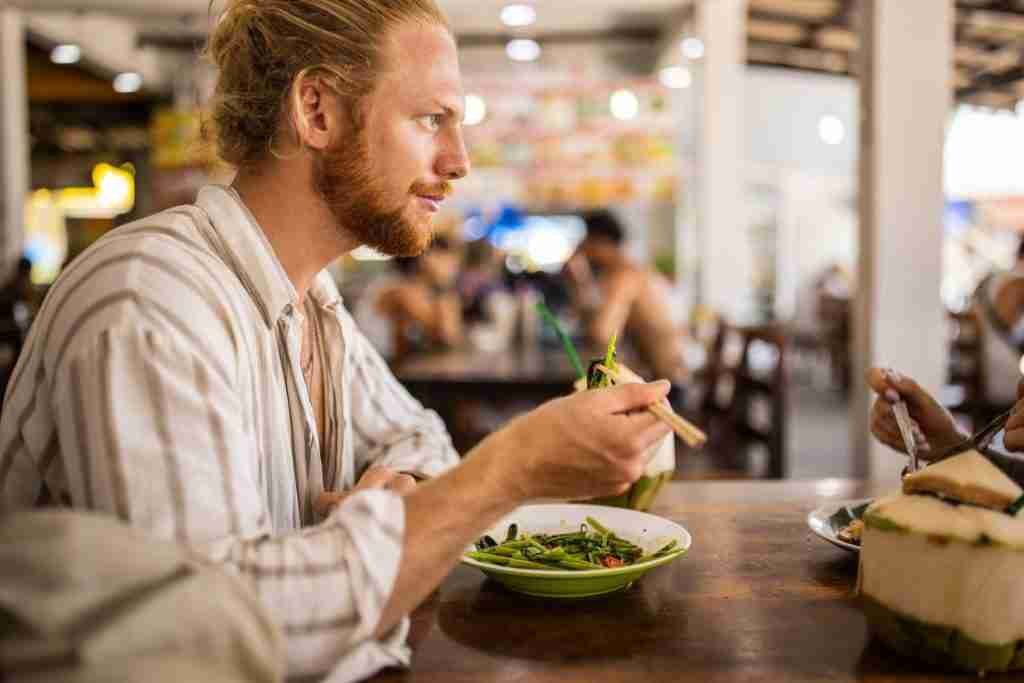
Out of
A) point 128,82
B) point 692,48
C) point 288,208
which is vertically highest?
point 128,82

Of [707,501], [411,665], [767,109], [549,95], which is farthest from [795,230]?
[411,665]

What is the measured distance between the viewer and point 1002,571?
0.88 m

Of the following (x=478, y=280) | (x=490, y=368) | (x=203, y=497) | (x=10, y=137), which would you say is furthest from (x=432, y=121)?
(x=10, y=137)

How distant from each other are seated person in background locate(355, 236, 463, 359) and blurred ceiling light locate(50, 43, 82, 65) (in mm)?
5127

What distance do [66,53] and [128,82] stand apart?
139 cm

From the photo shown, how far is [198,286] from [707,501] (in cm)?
102

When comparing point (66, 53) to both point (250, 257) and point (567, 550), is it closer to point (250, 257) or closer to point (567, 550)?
point (250, 257)

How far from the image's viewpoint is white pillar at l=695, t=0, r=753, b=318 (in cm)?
725

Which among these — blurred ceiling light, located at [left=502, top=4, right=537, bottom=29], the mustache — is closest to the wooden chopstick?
the mustache

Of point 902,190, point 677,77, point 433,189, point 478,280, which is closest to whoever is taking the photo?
point 433,189

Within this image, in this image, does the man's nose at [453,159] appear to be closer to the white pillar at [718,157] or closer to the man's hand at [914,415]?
the man's hand at [914,415]

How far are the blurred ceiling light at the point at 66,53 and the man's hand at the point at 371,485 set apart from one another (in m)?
8.70

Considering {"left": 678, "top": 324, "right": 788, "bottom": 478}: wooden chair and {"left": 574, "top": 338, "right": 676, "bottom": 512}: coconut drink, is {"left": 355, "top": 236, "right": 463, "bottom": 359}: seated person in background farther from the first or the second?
{"left": 574, "top": 338, "right": 676, "bottom": 512}: coconut drink

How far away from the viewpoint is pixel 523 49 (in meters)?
9.77
